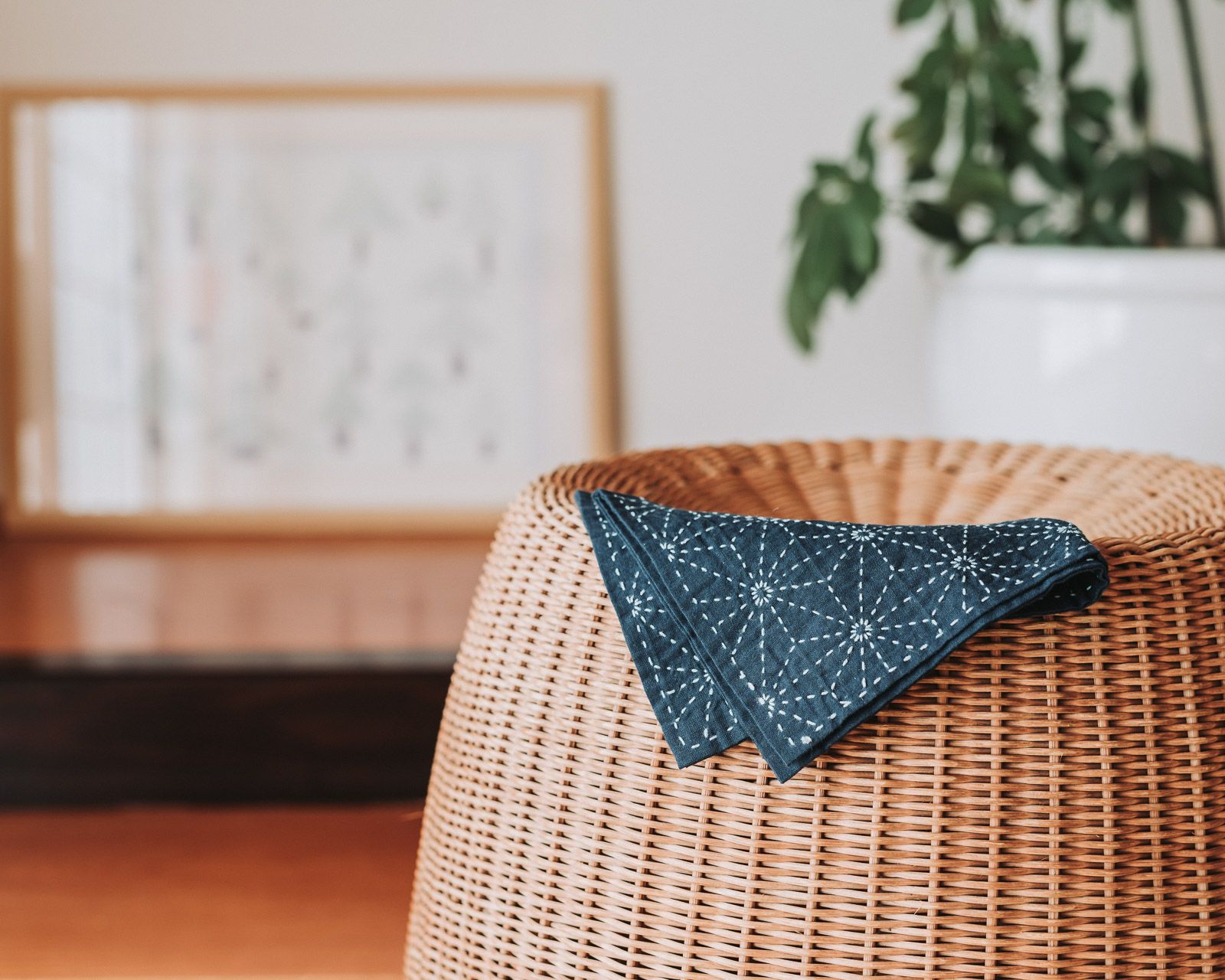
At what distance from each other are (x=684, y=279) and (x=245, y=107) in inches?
27.8

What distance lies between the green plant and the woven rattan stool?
29.6 inches

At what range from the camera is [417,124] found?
5.76 ft

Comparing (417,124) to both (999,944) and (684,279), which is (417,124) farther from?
(999,944)

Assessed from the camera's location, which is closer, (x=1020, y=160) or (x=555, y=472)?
(x=555, y=472)

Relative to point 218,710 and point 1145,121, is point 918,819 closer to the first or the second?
point 218,710

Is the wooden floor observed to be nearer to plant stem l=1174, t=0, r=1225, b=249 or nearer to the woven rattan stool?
the woven rattan stool

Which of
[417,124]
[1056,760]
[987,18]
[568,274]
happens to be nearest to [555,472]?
[1056,760]

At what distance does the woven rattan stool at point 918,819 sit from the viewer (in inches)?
19.7

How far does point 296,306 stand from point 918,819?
1476 millimetres

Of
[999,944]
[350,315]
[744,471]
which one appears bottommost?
[999,944]

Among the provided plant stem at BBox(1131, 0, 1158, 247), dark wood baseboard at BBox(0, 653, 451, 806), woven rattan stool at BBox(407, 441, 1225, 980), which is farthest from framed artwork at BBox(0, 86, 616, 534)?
woven rattan stool at BBox(407, 441, 1225, 980)

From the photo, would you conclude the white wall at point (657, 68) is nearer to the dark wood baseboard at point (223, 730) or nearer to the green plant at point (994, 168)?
the green plant at point (994, 168)

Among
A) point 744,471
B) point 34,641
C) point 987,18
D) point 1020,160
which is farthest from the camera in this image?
point 1020,160

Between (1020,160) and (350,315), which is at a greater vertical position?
(1020,160)
